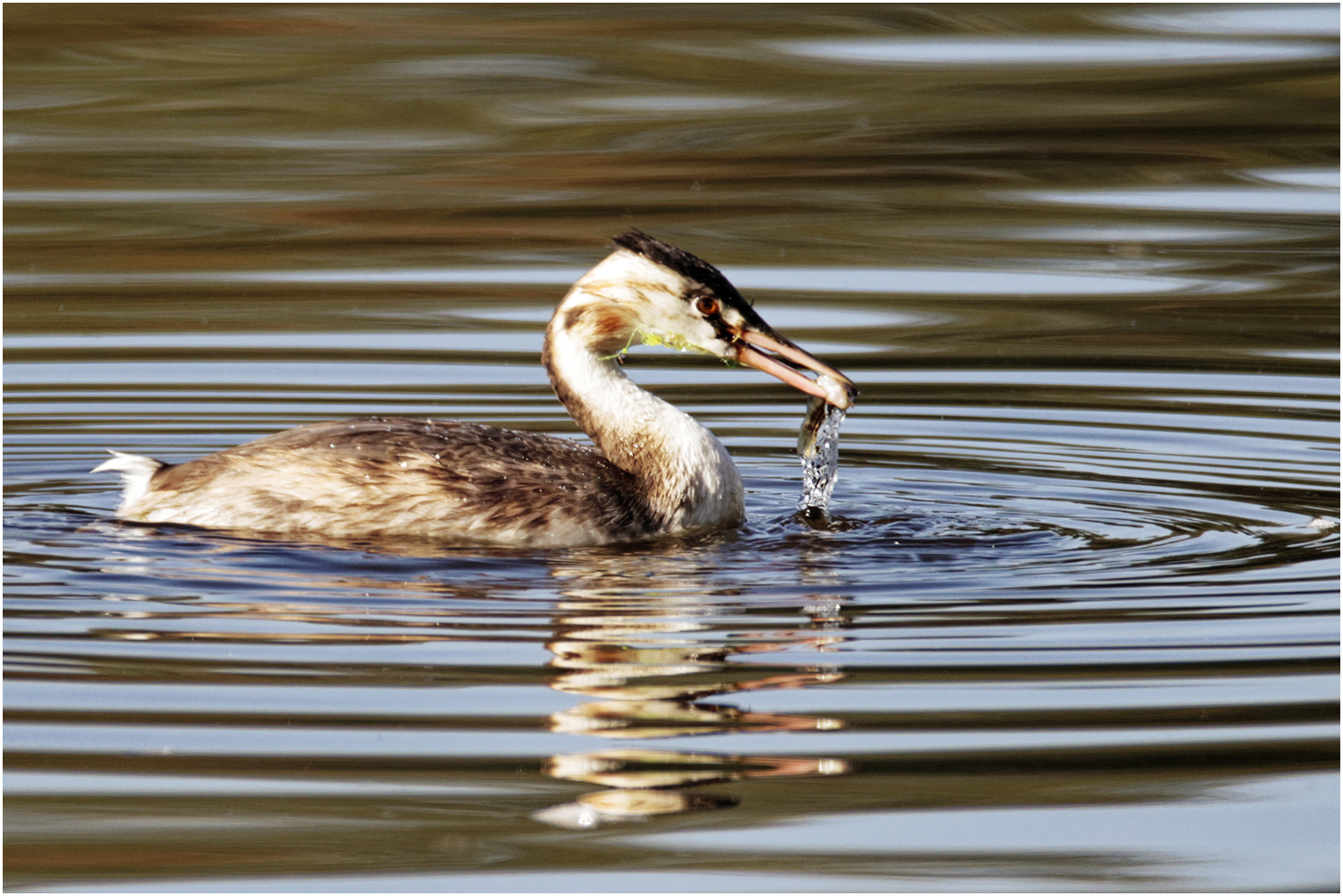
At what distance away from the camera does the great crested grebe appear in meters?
7.97

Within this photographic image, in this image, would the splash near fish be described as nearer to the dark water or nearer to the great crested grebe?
the great crested grebe

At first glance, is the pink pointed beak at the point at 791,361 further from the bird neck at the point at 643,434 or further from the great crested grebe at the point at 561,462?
the bird neck at the point at 643,434

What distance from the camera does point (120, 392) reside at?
36.2 ft

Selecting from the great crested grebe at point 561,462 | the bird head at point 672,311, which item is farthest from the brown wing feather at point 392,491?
the bird head at point 672,311

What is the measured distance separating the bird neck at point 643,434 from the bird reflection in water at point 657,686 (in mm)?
736

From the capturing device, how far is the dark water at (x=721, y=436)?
5289 mm

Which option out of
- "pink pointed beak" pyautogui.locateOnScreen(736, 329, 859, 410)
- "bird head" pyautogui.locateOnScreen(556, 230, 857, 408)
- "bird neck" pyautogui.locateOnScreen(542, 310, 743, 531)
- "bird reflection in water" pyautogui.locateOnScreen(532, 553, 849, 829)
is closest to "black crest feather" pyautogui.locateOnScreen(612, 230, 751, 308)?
"bird head" pyautogui.locateOnScreen(556, 230, 857, 408)

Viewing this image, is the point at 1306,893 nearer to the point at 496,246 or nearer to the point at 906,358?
the point at 906,358

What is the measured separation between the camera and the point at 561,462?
27.1 feet

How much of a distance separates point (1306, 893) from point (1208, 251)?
366 inches

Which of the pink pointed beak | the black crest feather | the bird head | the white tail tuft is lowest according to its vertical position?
the white tail tuft

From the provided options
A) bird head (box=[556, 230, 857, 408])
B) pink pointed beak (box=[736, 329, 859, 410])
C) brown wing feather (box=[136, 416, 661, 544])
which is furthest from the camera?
bird head (box=[556, 230, 857, 408])

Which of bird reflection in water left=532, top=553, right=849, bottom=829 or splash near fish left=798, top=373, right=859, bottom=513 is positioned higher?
splash near fish left=798, top=373, right=859, bottom=513

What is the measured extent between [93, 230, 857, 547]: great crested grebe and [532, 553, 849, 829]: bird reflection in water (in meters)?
0.58
